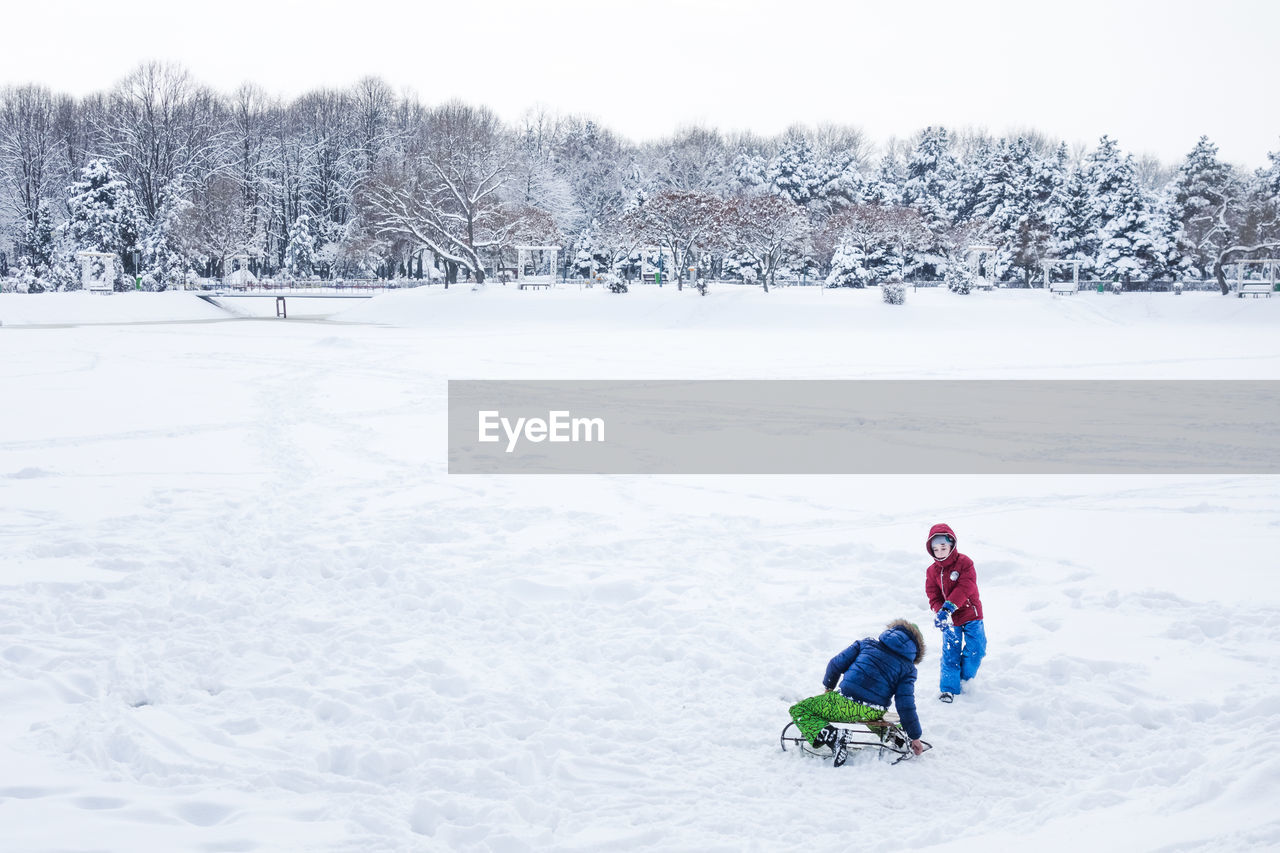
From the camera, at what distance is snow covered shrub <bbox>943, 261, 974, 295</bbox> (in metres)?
44.7

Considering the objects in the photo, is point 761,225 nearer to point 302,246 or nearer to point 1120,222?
point 1120,222

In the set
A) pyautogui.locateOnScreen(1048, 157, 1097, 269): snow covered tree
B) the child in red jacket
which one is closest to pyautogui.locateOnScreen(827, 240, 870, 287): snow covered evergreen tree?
pyautogui.locateOnScreen(1048, 157, 1097, 269): snow covered tree

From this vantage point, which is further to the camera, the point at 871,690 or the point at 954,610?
the point at 954,610

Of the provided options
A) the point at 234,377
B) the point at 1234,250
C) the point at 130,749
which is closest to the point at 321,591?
the point at 130,749

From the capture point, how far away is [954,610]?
550cm

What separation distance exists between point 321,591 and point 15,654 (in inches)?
76.8

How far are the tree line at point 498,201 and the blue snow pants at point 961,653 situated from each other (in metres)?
39.3

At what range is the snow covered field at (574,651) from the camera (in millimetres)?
4246

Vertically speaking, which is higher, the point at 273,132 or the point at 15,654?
the point at 273,132

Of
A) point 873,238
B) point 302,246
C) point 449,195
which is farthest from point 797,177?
point 302,246

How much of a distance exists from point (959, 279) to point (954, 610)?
42.3 m

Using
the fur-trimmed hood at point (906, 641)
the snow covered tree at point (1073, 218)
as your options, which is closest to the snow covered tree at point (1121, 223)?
the snow covered tree at point (1073, 218)

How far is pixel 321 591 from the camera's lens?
7.23 metres

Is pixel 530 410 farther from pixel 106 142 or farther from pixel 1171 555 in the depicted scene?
pixel 106 142
